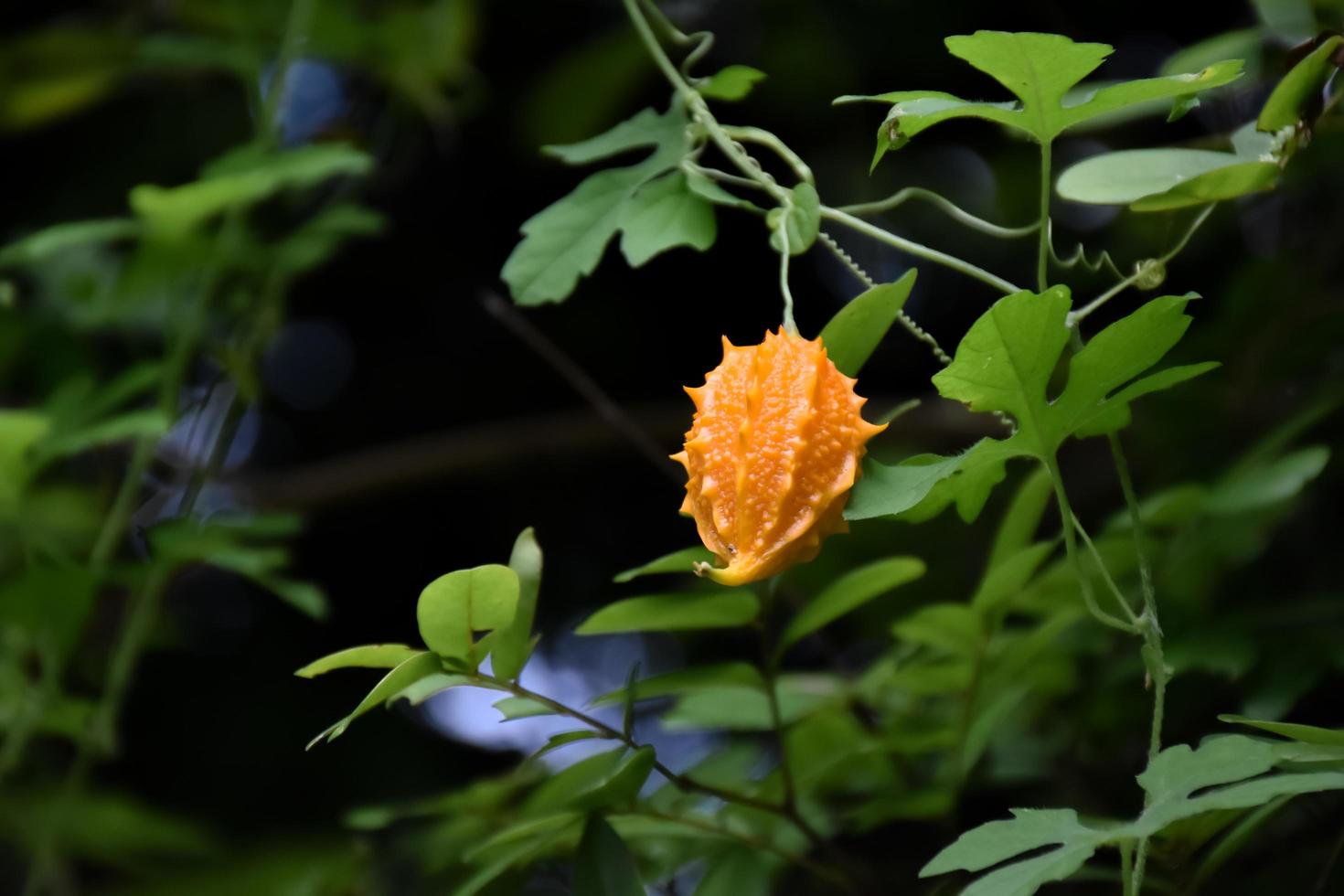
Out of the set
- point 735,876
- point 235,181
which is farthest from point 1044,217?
point 235,181

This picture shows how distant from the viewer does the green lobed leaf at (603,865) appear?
71 cm

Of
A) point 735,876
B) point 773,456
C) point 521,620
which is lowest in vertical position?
point 735,876

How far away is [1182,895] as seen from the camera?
739 millimetres

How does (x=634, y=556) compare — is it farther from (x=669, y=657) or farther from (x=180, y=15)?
(x=180, y=15)

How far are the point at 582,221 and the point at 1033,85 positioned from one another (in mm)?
337

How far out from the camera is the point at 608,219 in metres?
0.86

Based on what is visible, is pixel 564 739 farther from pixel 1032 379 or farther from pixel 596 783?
pixel 1032 379

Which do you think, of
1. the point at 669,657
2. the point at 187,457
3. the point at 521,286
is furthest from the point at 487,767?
the point at 521,286

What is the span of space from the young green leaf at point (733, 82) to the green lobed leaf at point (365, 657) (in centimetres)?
46

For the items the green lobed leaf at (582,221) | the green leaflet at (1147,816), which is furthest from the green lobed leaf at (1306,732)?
the green lobed leaf at (582,221)

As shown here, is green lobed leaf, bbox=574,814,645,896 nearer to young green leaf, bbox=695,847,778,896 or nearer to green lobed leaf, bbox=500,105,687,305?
young green leaf, bbox=695,847,778,896

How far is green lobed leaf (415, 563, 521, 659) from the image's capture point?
68 centimetres

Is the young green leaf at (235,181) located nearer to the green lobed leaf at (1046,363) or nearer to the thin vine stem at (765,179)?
the thin vine stem at (765,179)

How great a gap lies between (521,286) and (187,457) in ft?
2.71
